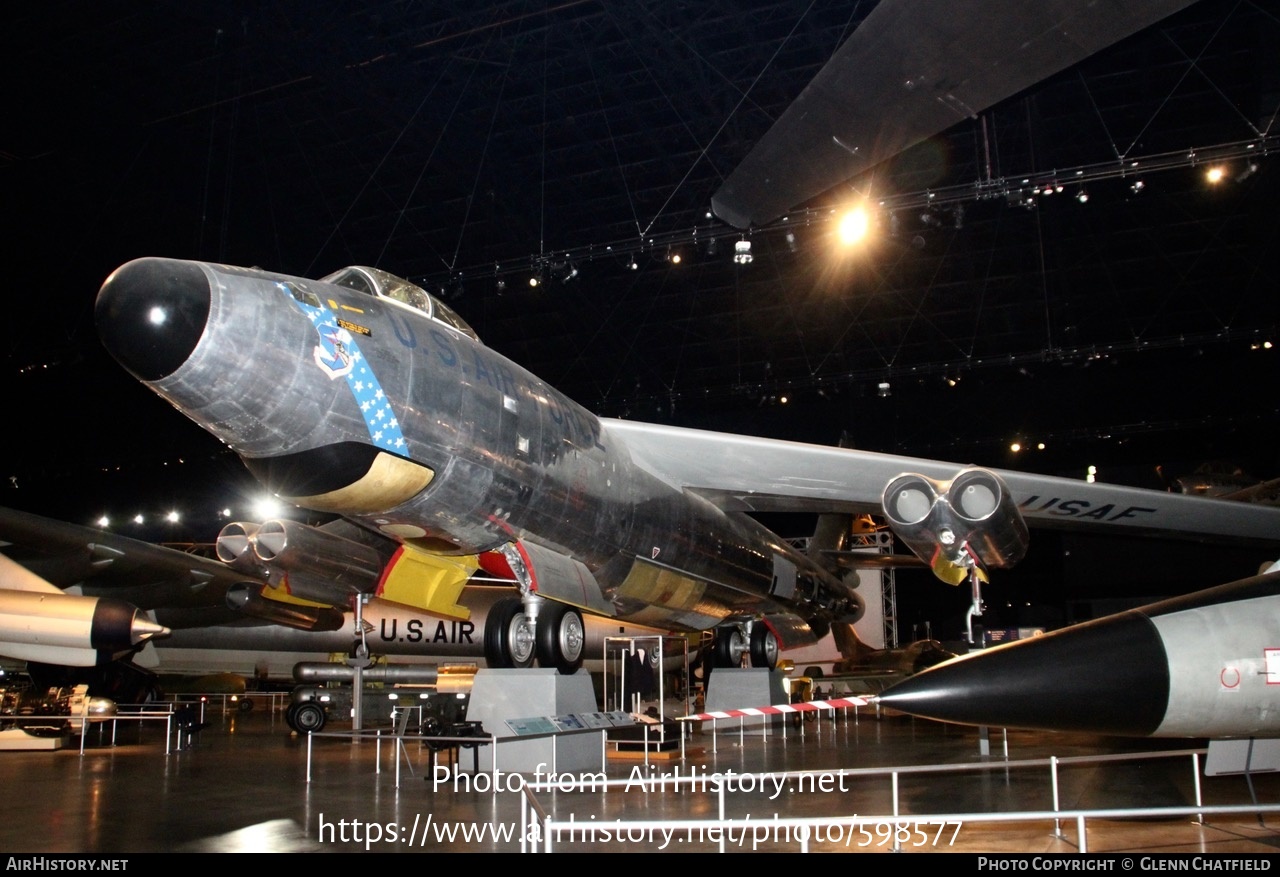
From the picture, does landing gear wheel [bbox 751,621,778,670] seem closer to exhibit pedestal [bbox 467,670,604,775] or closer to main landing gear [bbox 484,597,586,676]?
exhibit pedestal [bbox 467,670,604,775]

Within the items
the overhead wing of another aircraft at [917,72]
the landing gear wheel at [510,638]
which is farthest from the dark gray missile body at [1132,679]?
the overhead wing of another aircraft at [917,72]

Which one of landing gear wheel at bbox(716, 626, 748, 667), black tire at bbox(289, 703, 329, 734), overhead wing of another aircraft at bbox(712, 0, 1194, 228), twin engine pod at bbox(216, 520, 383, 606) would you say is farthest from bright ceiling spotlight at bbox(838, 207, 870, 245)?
black tire at bbox(289, 703, 329, 734)

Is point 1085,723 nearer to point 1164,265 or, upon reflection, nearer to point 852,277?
point 852,277

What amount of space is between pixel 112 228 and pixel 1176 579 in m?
27.1

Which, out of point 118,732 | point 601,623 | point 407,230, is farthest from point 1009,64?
point 118,732

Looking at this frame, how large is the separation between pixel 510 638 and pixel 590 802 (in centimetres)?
237

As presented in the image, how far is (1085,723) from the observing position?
4574 millimetres

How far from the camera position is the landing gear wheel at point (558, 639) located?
10.2 metres

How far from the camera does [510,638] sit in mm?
10164

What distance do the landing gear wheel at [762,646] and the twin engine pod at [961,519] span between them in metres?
7.09

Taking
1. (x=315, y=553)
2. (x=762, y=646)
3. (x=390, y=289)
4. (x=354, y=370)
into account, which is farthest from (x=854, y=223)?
(x=354, y=370)

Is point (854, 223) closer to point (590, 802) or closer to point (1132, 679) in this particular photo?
point (590, 802)

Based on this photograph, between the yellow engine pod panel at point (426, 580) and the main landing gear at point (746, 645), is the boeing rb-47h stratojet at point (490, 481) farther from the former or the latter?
the main landing gear at point (746, 645)

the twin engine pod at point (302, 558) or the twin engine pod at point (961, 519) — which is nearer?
the twin engine pod at point (961, 519)
